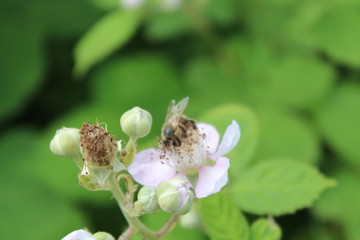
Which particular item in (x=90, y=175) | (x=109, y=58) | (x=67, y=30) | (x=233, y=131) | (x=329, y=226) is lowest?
(x=329, y=226)

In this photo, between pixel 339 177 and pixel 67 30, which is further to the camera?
pixel 67 30

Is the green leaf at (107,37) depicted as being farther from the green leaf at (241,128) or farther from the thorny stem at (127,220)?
the thorny stem at (127,220)

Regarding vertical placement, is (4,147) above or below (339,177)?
above

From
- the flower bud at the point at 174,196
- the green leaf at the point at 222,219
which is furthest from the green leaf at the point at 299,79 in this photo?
the flower bud at the point at 174,196

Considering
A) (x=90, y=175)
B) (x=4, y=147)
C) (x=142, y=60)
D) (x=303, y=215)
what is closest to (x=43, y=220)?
(x=4, y=147)

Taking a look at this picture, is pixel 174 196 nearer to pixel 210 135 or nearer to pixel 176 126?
pixel 176 126

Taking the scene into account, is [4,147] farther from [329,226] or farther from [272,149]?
[329,226]

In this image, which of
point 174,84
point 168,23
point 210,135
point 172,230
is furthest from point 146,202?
point 174,84
